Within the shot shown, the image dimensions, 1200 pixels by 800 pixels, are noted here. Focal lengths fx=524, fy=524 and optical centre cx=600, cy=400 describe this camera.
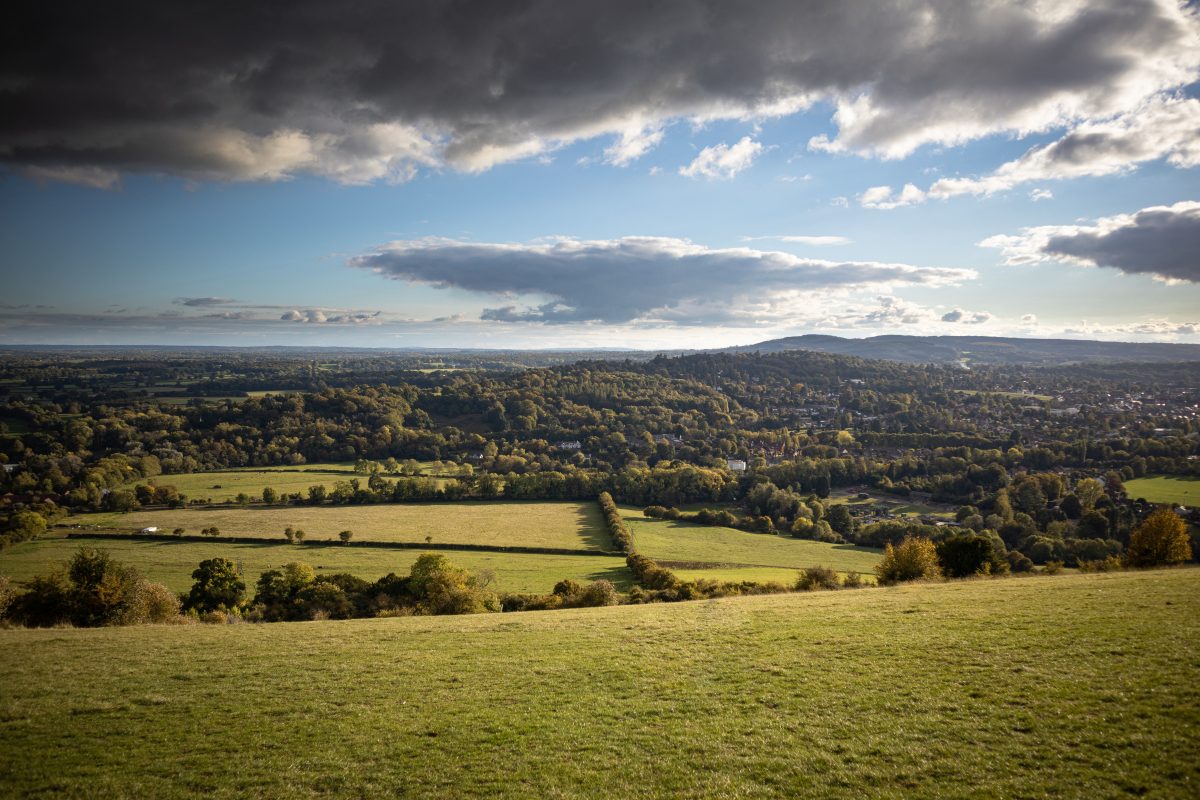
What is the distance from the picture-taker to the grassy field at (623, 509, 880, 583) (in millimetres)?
61881

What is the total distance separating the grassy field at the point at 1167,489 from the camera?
279ft

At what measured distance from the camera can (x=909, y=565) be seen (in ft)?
138

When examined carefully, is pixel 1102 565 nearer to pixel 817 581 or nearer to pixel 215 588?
pixel 817 581

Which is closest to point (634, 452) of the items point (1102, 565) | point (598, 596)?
point (1102, 565)

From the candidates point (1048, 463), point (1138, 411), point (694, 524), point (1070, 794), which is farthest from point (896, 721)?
point (1138, 411)

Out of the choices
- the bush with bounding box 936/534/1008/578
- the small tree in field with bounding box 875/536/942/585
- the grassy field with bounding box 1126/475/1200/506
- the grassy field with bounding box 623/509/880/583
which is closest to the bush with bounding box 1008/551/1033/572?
the grassy field with bounding box 623/509/880/583

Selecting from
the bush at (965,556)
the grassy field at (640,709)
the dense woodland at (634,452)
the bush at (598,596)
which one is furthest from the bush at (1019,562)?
the bush at (598,596)

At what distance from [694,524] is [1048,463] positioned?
3541 inches

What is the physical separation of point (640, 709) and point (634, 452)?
131841 millimetres

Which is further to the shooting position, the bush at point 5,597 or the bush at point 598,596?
the bush at point 598,596

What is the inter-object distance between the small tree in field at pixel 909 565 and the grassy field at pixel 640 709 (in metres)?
18.2

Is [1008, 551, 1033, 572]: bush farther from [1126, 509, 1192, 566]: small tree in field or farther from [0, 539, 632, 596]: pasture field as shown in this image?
[0, 539, 632, 596]: pasture field

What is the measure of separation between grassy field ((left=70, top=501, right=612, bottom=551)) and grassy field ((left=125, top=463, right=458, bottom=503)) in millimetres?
9798

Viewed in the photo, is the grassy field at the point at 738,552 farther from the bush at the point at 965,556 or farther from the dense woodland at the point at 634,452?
the bush at the point at 965,556
